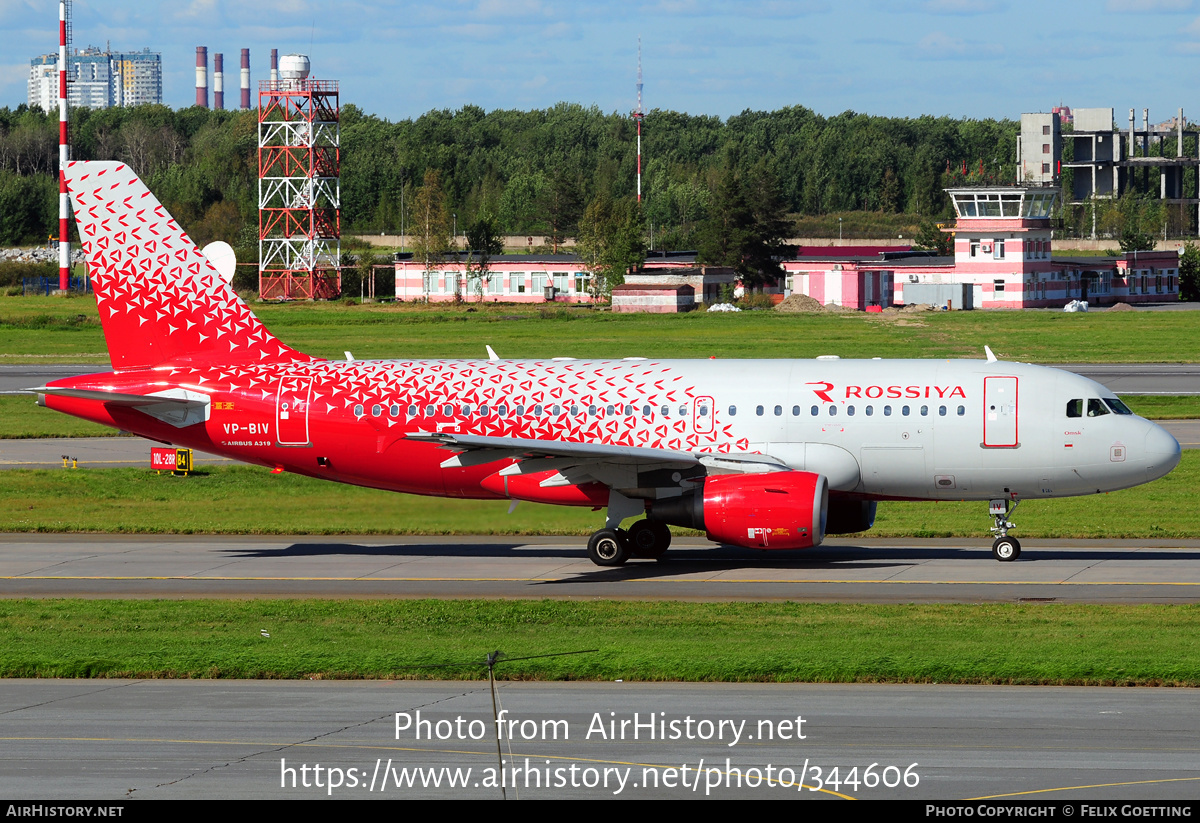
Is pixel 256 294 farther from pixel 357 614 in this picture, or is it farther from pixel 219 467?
pixel 357 614

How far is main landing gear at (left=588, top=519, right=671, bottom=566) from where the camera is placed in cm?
3397

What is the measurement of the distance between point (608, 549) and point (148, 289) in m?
13.1

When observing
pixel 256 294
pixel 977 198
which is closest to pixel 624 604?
pixel 977 198

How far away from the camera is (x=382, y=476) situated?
35.1 metres

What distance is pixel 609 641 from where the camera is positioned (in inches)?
985

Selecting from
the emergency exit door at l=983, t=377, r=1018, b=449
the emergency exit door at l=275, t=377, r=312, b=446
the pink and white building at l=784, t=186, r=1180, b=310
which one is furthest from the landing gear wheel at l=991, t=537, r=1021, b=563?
the pink and white building at l=784, t=186, r=1180, b=310

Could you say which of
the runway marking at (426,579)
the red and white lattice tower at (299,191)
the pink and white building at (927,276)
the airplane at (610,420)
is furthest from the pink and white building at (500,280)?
the runway marking at (426,579)

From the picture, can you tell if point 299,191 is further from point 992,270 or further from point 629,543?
point 629,543

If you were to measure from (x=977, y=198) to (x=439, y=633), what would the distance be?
13132cm

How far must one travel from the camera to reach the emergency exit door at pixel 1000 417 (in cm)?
3288

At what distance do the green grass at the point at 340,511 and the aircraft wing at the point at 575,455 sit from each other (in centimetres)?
151

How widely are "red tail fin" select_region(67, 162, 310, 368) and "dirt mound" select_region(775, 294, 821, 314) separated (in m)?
109

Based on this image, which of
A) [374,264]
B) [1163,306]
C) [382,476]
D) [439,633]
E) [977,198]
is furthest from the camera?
[374,264]

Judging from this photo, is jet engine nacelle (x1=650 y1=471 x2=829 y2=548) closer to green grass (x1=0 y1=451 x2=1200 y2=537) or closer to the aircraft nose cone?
green grass (x1=0 y1=451 x2=1200 y2=537)
